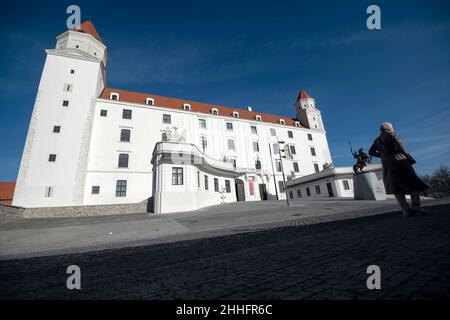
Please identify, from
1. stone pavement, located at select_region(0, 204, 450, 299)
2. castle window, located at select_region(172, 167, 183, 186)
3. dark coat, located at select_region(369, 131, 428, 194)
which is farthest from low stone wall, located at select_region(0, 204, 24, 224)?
dark coat, located at select_region(369, 131, 428, 194)

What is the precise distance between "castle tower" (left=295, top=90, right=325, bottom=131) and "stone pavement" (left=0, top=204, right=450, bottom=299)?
3928 cm

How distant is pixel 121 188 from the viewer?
20766mm

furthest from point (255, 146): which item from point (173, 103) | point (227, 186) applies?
point (173, 103)

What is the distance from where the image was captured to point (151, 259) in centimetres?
276

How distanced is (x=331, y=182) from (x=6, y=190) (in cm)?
5499

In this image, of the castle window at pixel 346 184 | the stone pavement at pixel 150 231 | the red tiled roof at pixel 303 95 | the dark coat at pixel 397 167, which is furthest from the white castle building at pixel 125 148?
the dark coat at pixel 397 167

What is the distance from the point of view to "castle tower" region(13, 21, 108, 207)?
1811 centimetres

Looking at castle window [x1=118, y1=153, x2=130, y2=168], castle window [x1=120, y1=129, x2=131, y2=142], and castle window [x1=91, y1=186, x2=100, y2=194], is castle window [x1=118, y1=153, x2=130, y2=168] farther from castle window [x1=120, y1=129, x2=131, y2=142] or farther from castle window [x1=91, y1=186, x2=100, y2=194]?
castle window [x1=91, y1=186, x2=100, y2=194]

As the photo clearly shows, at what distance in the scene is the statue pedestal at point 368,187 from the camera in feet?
42.2

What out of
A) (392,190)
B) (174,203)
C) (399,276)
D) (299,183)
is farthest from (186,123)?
(399,276)

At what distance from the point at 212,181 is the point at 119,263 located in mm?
18420

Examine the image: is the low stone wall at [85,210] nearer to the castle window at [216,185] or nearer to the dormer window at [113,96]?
the castle window at [216,185]

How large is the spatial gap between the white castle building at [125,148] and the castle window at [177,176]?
0.28 feet

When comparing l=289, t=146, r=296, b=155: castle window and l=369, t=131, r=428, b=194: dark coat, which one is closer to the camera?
l=369, t=131, r=428, b=194: dark coat
